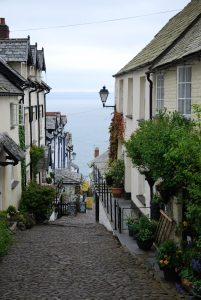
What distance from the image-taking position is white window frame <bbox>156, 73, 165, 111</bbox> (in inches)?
646

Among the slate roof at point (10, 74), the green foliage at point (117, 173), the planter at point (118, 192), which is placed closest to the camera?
the slate roof at point (10, 74)

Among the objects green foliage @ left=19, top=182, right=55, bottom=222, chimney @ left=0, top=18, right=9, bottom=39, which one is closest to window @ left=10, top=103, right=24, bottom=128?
green foliage @ left=19, top=182, right=55, bottom=222

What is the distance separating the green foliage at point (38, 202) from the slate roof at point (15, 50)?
682 centimetres

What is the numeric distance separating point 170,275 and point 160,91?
7.54m

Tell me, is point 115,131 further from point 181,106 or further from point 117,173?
point 181,106

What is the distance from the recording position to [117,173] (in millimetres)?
24906

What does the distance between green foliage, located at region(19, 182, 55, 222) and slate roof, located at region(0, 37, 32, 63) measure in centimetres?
682

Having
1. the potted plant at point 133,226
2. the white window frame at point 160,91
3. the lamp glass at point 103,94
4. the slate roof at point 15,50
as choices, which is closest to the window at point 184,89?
the white window frame at point 160,91

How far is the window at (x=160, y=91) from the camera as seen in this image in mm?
16483

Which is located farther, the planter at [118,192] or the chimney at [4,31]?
the chimney at [4,31]

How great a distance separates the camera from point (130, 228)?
15492 millimetres

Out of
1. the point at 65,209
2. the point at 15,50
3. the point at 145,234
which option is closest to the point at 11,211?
the point at 145,234

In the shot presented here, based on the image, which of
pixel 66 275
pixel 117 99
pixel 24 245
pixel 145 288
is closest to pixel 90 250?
pixel 24 245

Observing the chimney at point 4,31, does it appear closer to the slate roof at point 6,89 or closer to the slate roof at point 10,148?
the slate roof at point 6,89
